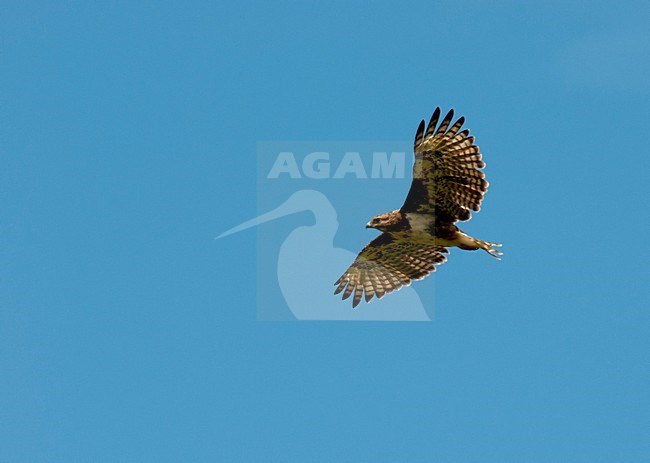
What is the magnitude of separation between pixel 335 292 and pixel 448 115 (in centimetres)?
444

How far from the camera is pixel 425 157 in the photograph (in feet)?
54.8

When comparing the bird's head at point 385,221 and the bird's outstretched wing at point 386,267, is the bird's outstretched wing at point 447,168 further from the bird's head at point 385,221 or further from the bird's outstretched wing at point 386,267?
the bird's outstretched wing at point 386,267

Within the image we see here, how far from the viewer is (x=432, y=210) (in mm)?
17141

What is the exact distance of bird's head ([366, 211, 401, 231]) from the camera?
57.9ft

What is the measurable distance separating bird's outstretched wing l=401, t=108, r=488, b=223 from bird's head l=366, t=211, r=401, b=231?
69 cm

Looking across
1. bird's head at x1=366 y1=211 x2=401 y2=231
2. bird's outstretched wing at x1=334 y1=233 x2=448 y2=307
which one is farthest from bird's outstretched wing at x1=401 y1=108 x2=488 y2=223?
bird's outstretched wing at x1=334 y1=233 x2=448 y2=307

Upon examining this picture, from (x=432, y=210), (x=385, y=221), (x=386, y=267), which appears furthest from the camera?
(x=386, y=267)

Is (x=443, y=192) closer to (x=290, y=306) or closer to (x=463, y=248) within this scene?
(x=463, y=248)

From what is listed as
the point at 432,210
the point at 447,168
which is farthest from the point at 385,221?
the point at 447,168

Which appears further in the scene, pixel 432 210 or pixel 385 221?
pixel 385 221

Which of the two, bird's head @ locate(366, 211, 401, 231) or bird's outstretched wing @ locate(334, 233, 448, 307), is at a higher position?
bird's head @ locate(366, 211, 401, 231)

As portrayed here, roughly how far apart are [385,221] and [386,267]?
1.85m

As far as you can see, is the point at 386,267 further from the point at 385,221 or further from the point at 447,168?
the point at 447,168

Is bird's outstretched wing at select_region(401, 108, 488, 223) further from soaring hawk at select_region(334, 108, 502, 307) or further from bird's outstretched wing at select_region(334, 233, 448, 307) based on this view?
bird's outstretched wing at select_region(334, 233, 448, 307)
